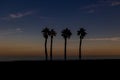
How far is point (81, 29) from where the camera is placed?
10238 centimetres

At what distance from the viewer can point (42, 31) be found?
330 feet
